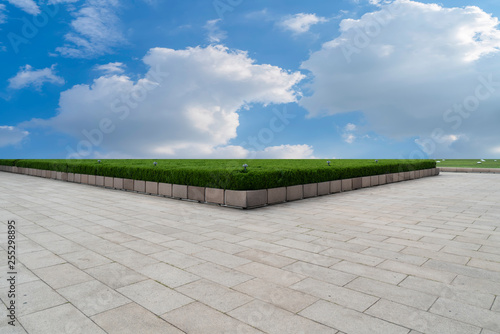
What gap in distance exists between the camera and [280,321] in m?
3.01

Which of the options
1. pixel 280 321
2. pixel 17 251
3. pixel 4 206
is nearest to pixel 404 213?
pixel 280 321

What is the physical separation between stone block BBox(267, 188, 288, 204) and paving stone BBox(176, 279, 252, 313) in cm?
568

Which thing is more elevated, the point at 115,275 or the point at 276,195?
the point at 276,195

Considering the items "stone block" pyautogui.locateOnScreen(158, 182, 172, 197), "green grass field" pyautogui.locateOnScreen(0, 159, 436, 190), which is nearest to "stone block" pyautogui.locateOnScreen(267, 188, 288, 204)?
"green grass field" pyautogui.locateOnScreen(0, 159, 436, 190)

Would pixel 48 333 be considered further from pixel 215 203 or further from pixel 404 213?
pixel 404 213

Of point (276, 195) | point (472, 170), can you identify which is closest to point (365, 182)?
point (276, 195)

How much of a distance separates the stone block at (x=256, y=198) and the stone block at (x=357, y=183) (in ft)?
18.6

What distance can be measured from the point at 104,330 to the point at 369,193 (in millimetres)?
11211

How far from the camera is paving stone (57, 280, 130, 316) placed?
3.30 metres

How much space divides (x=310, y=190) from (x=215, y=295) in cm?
788

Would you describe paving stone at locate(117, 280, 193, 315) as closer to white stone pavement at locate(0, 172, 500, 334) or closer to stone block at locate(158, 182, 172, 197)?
white stone pavement at locate(0, 172, 500, 334)

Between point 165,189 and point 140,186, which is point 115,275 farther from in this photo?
point 140,186

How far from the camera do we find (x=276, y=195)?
969cm

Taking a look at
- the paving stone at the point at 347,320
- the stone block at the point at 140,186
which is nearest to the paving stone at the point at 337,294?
the paving stone at the point at 347,320
